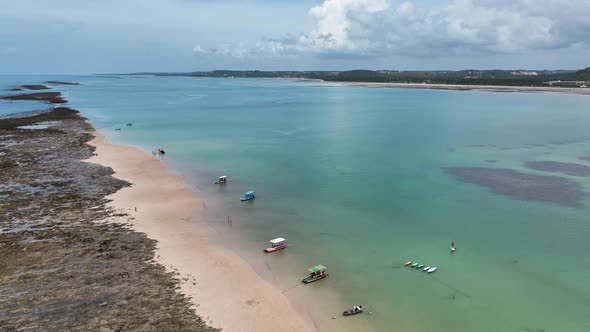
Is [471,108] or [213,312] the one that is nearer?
[213,312]

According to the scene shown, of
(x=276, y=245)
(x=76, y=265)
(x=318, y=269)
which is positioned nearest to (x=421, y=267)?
(x=318, y=269)

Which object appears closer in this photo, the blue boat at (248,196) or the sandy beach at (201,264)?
the sandy beach at (201,264)

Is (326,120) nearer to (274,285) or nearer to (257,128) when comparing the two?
(257,128)

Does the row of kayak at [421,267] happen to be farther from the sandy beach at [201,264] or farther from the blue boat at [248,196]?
the blue boat at [248,196]

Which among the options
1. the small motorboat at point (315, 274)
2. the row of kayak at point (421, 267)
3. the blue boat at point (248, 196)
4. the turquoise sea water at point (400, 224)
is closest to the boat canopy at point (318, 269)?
the small motorboat at point (315, 274)

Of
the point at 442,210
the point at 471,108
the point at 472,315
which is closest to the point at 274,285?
the point at 472,315

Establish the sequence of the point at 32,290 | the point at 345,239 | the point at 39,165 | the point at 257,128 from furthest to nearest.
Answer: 1. the point at 257,128
2. the point at 39,165
3. the point at 345,239
4. the point at 32,290
